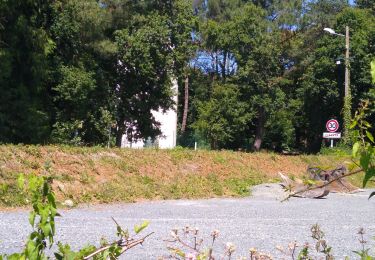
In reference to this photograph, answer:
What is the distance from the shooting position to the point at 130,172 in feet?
52.6

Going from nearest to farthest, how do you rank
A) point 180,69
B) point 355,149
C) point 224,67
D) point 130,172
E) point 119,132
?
point 355,149 → point 130,172 → point 180,69 → point 119,132 → point 224,67

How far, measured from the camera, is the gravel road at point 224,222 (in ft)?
22.6

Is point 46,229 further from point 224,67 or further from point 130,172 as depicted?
point 224,67

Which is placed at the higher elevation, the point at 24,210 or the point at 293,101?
the point at 293,101

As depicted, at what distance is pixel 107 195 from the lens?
535 inches

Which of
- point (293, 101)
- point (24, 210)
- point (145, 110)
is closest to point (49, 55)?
Answer: point (145, 110)

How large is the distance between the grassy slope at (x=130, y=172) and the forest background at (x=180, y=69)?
21.6 feet

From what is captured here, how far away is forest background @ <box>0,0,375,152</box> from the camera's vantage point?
74.8 feet

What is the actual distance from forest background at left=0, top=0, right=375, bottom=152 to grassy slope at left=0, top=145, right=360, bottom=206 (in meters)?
6.58

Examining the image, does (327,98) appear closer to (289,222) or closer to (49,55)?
(49,55)

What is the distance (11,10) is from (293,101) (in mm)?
29401

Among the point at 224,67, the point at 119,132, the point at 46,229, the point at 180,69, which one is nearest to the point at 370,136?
the point at 46,229

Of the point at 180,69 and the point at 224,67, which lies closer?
the point at 180,69

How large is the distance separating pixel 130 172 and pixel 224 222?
6.81 metres
